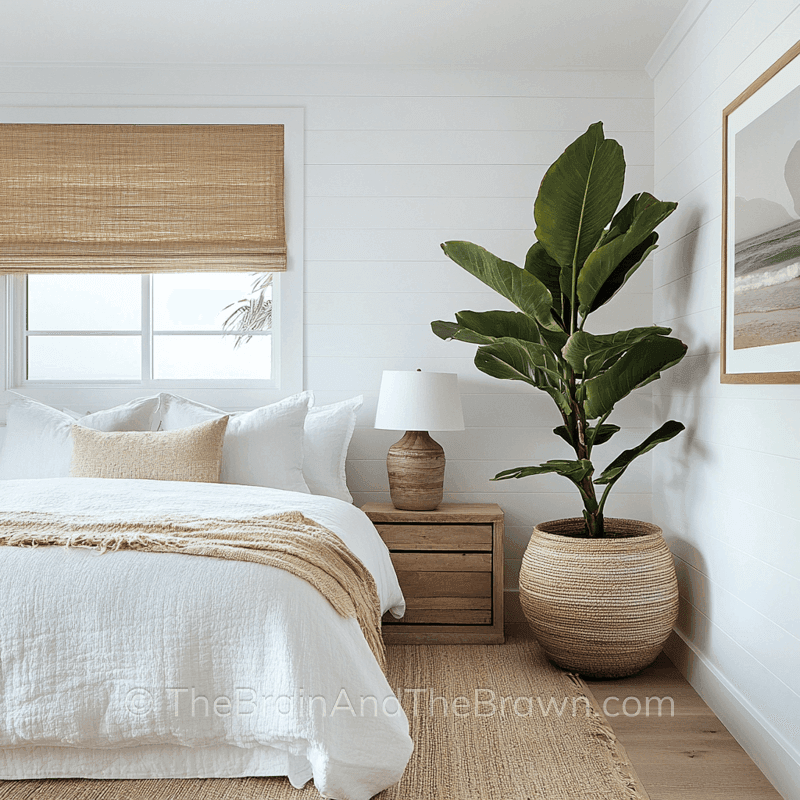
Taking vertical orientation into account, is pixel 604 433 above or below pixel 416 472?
above

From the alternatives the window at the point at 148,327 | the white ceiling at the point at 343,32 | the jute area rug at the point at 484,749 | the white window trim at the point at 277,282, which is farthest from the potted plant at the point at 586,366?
the window at the point at 148,327

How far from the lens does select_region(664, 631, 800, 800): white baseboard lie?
1945 mm

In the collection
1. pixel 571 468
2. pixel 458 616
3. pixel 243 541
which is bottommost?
pixel 458 616

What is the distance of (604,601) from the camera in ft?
8.38

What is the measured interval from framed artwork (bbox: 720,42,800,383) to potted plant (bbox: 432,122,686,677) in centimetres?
30

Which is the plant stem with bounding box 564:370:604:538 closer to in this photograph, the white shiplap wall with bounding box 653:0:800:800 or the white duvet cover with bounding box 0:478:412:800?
the white shiplap wall with bounding box 653:0:800:800

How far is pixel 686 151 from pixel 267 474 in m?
2.11

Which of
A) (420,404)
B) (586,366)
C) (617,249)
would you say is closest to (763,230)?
(617,249)

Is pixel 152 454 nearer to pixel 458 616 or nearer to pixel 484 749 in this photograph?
pixel 458 616

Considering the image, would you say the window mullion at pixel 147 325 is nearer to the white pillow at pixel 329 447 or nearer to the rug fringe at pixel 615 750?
the white pillow at pixel 329 447

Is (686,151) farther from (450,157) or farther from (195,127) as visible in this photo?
(195,127)

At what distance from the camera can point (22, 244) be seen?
347cm

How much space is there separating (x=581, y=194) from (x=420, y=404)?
1028 millimetres

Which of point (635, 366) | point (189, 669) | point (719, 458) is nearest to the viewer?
point (189, 669)
